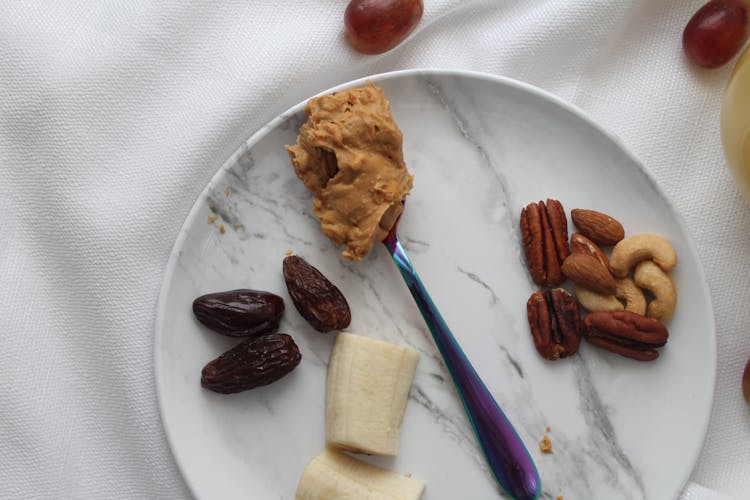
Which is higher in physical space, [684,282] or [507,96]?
[507,96]

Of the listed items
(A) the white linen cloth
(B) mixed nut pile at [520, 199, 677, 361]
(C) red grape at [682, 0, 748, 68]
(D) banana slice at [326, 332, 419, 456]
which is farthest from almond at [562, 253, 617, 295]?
(C) red grape at [682, 0, 748, 68]

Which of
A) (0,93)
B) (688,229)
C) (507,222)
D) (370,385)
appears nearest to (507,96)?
(507,222)

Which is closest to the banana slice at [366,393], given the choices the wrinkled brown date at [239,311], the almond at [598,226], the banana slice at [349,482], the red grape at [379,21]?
the banana slice at [349,482]

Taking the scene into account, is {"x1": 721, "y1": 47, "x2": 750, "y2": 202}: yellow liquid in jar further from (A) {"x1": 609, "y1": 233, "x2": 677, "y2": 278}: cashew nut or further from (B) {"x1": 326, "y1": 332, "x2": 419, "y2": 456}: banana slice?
(B) {"x1": 326, "y1": 332, "x2": 419, "y2": 456}: banana slice

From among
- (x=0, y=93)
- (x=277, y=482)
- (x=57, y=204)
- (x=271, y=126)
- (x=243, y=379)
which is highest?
(x=271, y=126)

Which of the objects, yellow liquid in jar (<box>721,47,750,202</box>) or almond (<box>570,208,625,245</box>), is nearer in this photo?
yellow liquid in jar (<box>721,47,750,202</box>)

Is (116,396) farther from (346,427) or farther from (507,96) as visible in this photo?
(507,96)

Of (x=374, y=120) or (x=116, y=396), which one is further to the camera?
(x=116, y=396)

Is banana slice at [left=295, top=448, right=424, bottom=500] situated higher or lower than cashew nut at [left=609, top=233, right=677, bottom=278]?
lower
